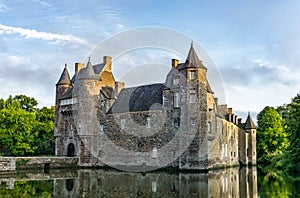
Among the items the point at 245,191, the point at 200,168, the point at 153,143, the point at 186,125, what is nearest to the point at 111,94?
the point at 153,143

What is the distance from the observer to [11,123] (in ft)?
136

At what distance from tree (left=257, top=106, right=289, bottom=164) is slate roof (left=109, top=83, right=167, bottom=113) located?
65.0 feet

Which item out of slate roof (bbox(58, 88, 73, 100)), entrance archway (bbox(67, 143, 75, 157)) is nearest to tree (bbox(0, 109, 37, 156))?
entrance archway (bbox(67, 143, 75, 157))

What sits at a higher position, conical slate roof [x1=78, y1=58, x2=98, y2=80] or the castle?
conical slate roof [x1=78, y1=58, x2=98, y2=80]

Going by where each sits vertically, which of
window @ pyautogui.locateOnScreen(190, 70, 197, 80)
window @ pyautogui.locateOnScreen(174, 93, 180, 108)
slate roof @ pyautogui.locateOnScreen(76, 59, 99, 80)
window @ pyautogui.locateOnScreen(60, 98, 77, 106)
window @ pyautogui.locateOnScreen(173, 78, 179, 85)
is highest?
slate roof @ pyautogui.locateOnScreen(76, 59, 99, 80)

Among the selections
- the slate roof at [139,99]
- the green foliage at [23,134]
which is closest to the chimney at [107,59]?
the slate roof at [139,99]

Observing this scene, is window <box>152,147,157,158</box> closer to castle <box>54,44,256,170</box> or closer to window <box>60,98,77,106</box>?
castle <box>54,44,256,170</box>

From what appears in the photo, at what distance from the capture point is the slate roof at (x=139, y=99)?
3466 centimetres

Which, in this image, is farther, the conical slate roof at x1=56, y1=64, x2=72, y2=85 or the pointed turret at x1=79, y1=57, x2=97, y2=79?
the conical slate roof at x1=56, y1=64, x2=72, y2=85

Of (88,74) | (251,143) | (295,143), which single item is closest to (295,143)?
(295,143)

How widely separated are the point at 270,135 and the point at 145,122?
22.1 meters

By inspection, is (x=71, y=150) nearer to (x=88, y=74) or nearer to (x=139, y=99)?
(x=88, y=74)

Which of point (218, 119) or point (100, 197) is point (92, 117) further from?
point (100, 197)

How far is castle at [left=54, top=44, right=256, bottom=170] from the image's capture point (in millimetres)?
31062
